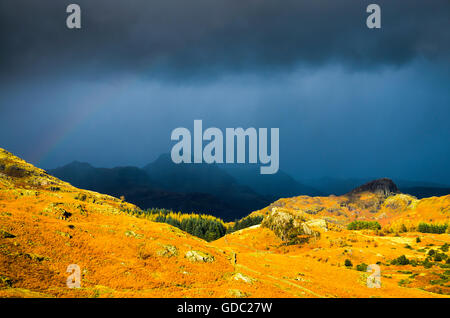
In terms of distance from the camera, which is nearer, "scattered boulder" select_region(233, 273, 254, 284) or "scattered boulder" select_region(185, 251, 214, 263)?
"scattered boulder" select_region(233, 273, 254, 284)

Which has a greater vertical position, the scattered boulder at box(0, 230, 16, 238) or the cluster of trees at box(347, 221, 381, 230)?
the scattered boulder at box(0, 230, 16, 238)

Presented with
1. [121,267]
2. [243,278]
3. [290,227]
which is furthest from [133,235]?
[290,227]

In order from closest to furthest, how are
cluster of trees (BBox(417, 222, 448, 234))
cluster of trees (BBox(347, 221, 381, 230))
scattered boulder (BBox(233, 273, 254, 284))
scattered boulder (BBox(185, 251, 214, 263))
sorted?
scattered boulder (BBox(233, 273, 254, 284)), scattered boulder (BBox(185, 251, 214, 263)), cluster of trees (BBox(417, 222, 448, 234)), cluster of trees (BBox(347, 221, 381, 230))

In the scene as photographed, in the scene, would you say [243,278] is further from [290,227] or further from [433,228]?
[433,228]

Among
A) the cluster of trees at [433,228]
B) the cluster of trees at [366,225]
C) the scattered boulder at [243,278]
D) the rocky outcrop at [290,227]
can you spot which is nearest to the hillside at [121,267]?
the scattered boulder at [243,278]

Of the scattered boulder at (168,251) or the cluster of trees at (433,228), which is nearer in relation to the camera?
the scattered boulder at (168,251)

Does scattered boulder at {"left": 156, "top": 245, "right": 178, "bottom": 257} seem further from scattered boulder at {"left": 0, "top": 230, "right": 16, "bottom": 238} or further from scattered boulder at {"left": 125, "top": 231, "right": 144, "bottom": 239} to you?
scattered boulder at {"left": 0, "top": 230, "right": 16, "bottom": 238}

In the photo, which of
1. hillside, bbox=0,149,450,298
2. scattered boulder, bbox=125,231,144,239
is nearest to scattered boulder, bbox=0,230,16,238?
hillside, bbox=0,149,450,298

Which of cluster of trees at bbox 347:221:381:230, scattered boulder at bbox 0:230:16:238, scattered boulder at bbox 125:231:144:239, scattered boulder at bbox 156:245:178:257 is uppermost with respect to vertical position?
scattered boulder at bbox 0:230:16:238

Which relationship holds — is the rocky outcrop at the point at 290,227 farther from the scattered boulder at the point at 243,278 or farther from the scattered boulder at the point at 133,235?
the scattered boulder at the point at 133,235
